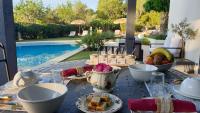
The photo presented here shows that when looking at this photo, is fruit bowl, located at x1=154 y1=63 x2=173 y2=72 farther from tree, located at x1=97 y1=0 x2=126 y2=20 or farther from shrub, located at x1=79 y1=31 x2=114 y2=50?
tree, located at x1=97 y1=0 x2=126 y2=20

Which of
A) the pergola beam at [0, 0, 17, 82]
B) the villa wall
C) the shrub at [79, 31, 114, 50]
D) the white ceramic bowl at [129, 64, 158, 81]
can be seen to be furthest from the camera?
the shrub at [79, 31, 114, 50]

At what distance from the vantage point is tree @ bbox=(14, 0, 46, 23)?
44.2 feet

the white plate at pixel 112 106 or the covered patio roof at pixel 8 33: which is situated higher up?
the covered patio roof at pixel 8 33

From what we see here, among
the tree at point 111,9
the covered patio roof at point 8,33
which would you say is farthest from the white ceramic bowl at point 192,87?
the tree at point 111,9

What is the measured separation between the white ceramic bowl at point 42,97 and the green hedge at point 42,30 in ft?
36.5

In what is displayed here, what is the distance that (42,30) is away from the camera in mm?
12258

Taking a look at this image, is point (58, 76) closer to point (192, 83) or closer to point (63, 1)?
point (192, 83)

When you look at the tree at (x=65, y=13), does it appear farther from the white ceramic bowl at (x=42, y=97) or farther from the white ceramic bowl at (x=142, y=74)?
the white ceramic bowl at (x=42, y=97)

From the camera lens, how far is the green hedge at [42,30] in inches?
462

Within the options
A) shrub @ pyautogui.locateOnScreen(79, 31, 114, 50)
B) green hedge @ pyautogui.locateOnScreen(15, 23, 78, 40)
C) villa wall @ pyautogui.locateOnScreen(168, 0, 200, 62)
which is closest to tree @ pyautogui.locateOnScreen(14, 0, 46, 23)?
green hedge @ pyautogui.locateOnScreen(15, 23, 78, 40)

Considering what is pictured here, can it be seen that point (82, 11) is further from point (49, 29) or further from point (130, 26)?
point (130, 26)

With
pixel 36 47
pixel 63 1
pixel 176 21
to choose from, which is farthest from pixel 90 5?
pixel 176 21

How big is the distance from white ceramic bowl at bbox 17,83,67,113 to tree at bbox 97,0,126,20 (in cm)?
1307

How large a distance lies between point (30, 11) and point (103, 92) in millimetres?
13543
